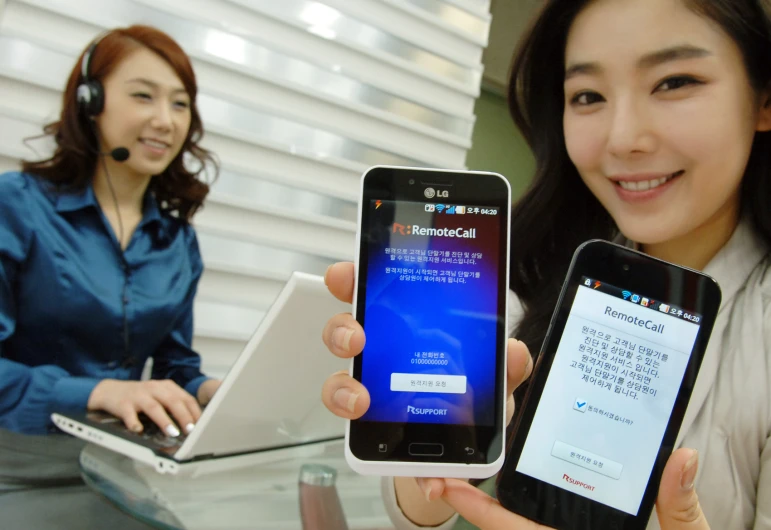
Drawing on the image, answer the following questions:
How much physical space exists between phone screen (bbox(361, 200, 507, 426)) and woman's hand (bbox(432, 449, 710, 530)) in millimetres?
64

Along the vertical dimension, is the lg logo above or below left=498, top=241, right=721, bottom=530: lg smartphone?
above

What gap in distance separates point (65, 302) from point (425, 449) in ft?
2.77

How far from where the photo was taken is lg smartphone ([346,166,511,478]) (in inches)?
19.1

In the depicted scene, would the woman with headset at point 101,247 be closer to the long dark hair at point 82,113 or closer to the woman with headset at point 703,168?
the long dark hair at point 82,113

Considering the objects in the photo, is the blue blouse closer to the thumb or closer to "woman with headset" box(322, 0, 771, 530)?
"woman with headset" box(322, 0, 771, 530)

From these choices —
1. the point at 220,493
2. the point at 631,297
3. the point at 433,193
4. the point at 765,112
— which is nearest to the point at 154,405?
the point at 220,493

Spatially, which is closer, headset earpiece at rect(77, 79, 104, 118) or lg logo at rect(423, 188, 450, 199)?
lg logo at rect(423, 188, 450, 199)

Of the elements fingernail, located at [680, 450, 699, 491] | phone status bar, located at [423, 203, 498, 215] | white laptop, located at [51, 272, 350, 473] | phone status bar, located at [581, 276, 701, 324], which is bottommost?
white laptop, located at [51, 272, 350, 473]

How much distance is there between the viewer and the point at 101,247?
43.3 inches

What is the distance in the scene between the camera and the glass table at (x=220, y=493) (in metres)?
0.56

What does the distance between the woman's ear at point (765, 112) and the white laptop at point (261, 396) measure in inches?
23.7

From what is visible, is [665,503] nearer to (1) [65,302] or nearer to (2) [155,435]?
(2) [155,435]

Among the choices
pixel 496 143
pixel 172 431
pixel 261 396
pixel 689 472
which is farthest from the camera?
pixel 496 143

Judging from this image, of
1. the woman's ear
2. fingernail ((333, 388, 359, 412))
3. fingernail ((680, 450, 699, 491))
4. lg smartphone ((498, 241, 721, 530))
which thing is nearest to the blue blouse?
fingernail ((333, 388, 359, 412))
